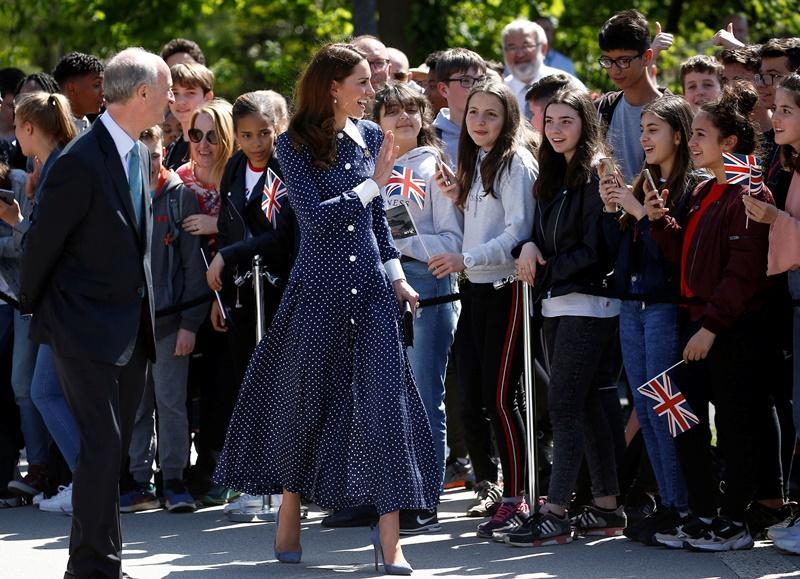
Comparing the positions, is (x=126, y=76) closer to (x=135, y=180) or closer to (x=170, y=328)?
(x=135, y=180)

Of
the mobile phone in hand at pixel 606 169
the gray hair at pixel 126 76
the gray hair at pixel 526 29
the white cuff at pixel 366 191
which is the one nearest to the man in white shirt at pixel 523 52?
the gray hair at pixel 526 29

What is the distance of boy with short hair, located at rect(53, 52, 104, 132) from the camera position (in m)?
10.3

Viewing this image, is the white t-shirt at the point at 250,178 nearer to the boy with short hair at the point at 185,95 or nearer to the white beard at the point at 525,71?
the boy with short hair at the point at 185,95

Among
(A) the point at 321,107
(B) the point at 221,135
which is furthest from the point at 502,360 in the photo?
(B) the point at 221,135

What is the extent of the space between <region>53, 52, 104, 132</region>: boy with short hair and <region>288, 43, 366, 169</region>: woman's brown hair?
3.86m

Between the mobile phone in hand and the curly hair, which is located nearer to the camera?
the mobile phone in hand

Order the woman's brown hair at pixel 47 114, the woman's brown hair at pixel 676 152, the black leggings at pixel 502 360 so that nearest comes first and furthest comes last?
1. the woman's brown hair at pixel 676 152
2. the black leggings at pixel 502 360
3. the woman's brown hair at pixel 47 114

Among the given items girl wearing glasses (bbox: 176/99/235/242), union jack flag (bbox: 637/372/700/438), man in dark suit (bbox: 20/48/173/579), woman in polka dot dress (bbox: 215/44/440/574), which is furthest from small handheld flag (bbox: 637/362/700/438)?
girl wearing glasses (bbox: 176/99/235/242)

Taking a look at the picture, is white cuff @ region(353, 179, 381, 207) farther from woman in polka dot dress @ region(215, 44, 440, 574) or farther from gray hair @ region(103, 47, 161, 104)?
gray hair @ region(103, 47, 161, 104)

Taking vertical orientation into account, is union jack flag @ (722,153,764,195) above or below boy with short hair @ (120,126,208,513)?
above

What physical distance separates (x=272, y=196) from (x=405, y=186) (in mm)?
784

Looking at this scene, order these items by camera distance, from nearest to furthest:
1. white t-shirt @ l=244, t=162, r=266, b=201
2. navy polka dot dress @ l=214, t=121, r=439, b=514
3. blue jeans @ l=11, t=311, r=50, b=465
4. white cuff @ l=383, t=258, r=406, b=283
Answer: navy polka dot dress @ l=214, t=121, r=439, b=514, white cuff @ l=383, t=258, r=406, b=283, white t-shirt @ l=244, t=162, r=266, b=201, blue jeans @ l=11, t=311, r=50, b=465

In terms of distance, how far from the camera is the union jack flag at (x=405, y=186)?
802 cm

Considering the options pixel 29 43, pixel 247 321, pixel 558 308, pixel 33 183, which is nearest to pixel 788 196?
pixel 558 308
